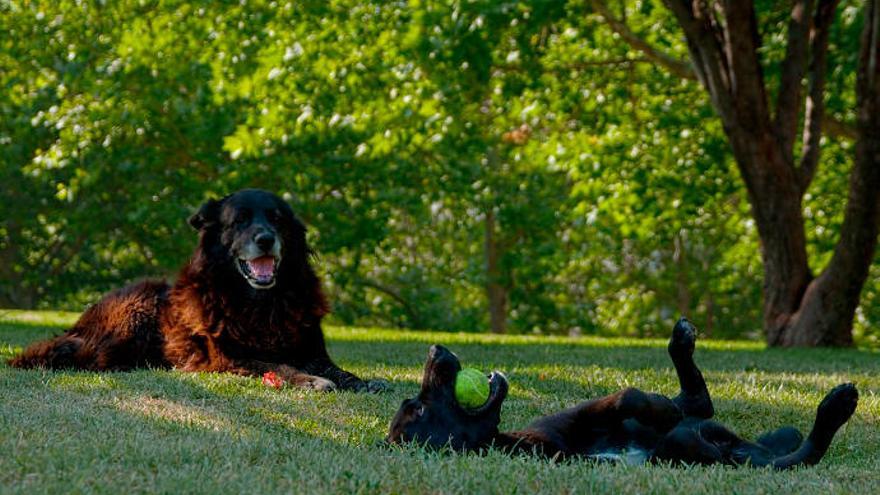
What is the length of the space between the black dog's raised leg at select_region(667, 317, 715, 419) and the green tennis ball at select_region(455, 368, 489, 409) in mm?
1249

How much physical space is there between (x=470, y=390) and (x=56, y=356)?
4151 millimetres

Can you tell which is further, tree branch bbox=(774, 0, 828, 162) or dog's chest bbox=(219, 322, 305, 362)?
tree branch bbox=(774, 0, 828, 162)

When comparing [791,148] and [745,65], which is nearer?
[745,65]

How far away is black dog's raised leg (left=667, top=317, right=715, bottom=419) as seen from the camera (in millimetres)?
5969

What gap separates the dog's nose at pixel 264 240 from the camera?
25.6ft

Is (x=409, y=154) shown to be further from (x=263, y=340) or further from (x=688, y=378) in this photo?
(x=688, y=378)

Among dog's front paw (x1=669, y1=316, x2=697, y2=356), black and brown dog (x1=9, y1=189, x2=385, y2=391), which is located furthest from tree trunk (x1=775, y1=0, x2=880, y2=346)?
dog's front paw (x1=669, y1=316, x2=697, y2=356)

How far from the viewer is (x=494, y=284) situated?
95.7 ft

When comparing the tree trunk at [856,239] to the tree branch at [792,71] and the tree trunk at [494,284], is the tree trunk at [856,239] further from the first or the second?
the tree trunk at [494,284]

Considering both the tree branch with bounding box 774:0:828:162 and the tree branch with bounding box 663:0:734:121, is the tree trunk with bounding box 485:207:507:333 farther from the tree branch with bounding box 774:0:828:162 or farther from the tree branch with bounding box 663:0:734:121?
the tree branch with bounding box 663:0:734:121

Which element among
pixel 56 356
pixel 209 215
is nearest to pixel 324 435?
pixel 209 215

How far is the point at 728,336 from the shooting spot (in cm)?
3059

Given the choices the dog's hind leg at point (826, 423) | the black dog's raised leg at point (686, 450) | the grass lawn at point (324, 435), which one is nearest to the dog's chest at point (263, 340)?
the grass lawn at point (324, 435)

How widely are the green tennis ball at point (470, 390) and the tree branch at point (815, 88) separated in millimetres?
11378
